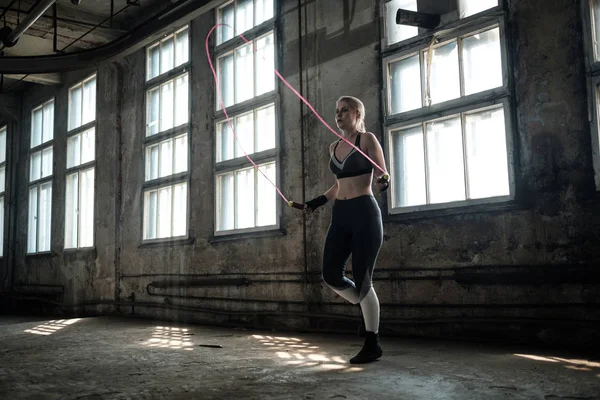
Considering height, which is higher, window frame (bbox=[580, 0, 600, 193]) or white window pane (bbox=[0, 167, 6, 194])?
white window pane (bbox=[0, 167, 6, 194])

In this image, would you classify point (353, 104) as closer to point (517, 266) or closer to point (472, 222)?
point (472, 222)

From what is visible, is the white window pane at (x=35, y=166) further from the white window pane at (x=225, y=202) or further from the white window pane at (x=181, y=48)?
the white window pane at (x=225, y=202)

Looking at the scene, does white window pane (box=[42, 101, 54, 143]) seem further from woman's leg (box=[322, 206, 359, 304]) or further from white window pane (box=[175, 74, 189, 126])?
woman's leg (box=[322, 206, 359, 304])

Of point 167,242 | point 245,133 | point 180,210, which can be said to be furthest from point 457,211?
point 167,242

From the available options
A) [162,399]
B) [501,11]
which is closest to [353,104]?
[501,11]

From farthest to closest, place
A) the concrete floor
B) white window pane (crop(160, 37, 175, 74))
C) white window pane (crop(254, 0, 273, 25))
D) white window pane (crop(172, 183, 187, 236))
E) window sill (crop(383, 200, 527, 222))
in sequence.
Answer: white window pane (crop(160, 37, 175, 74)) < white window pane (crop(172, 183, 187, 236)) < white window pane (crop(254, 0, 273, 25)) < window sill (crop(383, 200, 527, 222)) < the concrete floor

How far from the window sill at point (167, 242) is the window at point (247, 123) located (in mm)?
521

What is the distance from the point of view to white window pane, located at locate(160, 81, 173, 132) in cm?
703

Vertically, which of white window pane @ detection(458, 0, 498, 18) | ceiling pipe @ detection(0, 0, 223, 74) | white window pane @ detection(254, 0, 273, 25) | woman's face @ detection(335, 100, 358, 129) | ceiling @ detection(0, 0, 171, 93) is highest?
ceiling @ detection(0, 0, 171, 93)

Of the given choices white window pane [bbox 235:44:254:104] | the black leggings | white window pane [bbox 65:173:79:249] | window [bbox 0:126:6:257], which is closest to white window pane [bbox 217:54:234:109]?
white window pane [bbox 235:44:254:104]

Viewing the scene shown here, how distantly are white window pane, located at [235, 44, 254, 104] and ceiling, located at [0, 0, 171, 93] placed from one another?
5.40ft

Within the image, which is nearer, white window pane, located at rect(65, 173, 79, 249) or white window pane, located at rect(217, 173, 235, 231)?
white window pane, located at rect(217, 173, 235, 231)

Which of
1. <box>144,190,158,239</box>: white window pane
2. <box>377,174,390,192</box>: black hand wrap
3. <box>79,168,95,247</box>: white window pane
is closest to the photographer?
<box>377,174,390,192</box>: black hand wrap

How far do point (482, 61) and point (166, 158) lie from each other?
166 inches
